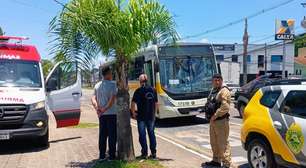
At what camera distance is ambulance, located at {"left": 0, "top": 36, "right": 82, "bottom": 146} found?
34.0 ft

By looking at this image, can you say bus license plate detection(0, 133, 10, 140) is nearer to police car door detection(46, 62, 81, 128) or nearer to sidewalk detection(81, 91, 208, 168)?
police car door detection(46, 62, 81, 128)

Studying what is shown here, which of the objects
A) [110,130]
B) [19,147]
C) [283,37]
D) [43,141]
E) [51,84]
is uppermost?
[283,37]

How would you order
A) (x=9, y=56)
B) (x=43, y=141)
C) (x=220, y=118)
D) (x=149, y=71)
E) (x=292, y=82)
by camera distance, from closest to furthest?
(x=292, y=82), (x=220, y=118), (x=43, y=141), (x=9, y=56), (x=149, y=71)

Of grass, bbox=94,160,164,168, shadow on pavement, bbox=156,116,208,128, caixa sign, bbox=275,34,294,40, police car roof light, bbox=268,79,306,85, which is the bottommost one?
shadow on pavement, bbox=156,116,208,128

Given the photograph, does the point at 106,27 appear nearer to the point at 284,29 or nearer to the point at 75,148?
the point at 75,148

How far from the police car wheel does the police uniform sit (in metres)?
0.48

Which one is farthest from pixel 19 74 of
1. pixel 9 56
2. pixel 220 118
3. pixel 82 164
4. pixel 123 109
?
pixel 220 118

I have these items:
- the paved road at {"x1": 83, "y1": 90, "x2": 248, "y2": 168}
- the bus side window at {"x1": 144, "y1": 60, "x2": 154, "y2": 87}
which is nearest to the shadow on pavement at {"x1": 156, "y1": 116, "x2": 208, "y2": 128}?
the paved road at {"x1": 83, "y1": 90, "x2": 248, "y2": 168}

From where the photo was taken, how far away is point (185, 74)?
1672 cm

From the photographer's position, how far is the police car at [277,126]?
6.94 meters

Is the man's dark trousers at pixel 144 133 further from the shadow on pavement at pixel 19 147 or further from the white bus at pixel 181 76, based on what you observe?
the white bus at pixel 181 76

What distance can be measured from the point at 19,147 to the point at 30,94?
1.47m

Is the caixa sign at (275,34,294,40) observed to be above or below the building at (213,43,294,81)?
above

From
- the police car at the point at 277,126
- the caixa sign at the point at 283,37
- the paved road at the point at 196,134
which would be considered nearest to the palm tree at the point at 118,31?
the police car at the point at 277,126
